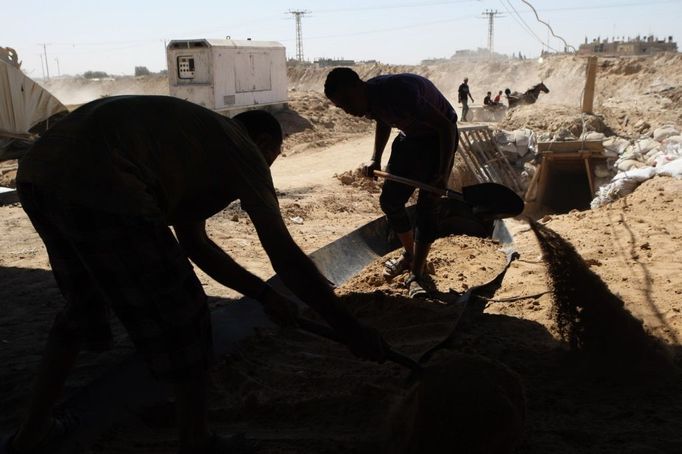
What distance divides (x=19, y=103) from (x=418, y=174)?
9816 millimetres

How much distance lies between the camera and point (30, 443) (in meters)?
2.44

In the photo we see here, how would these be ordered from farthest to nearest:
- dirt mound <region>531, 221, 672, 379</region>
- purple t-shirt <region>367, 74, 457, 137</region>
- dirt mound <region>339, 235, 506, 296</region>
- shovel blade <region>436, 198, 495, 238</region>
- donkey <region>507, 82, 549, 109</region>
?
donkey <region>507, 82, 549, 109</region> < shovel blade <region>436, 198, 495, 238</region> < dirt mound <region>339, 235, 506, 296</region> < purple t-shirt <region>367, 74, 457, 137</region> < dirt mound <region>531, 221, 672, 379</region>

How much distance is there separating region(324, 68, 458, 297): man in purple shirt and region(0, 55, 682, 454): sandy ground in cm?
47

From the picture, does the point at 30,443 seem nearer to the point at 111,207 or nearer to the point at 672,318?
the point at 111,207

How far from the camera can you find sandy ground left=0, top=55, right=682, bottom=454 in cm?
262

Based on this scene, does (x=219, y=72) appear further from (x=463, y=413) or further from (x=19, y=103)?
(x=463, y=413)

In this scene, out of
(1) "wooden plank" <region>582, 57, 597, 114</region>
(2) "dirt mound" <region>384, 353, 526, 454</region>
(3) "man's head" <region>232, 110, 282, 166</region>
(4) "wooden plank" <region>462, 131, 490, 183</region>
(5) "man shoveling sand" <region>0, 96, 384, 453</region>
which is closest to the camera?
(5) "man shoveling sand" <region>0, 96, 384, 453</region>

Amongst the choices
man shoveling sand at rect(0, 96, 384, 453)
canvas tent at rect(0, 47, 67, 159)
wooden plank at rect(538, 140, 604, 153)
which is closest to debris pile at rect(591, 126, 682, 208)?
wooden plank at rect(538, 140, 604, 153)

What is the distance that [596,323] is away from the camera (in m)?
3.49

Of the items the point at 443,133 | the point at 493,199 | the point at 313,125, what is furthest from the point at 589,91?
the point at 443,133

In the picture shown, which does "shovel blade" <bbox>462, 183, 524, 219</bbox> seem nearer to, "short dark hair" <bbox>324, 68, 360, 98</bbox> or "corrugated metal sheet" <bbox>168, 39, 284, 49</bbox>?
"short dark hair" <bbox>324, 68, 360, 98</bbox>

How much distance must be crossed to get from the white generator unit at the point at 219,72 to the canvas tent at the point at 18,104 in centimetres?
582

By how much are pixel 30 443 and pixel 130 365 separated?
0.63 m

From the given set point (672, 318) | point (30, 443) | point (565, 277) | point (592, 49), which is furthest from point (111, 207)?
point (592, 49)
